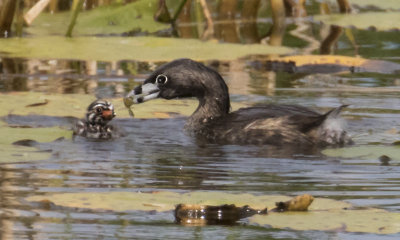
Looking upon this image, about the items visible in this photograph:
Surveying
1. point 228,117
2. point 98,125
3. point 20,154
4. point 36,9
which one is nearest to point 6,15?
point 36,9

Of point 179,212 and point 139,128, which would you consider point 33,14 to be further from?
point 179,212

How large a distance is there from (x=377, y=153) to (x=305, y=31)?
840cm

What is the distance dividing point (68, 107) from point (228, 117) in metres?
1.39

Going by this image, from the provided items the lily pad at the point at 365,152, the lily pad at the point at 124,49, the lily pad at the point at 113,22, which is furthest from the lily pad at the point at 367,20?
the lily pad at the point at 365,152

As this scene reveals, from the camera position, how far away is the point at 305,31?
1576 centimetres

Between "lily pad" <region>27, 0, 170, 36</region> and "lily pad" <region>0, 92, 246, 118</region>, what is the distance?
4.06 metres

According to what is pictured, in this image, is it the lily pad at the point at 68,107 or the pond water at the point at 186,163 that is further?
the lily pad at the point at 68,107

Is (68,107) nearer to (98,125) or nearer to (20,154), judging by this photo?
(98,125)

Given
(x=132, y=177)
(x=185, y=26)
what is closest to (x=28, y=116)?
(x=132, y=177)

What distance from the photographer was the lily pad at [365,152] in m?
7.45

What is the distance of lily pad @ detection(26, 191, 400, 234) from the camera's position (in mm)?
5121

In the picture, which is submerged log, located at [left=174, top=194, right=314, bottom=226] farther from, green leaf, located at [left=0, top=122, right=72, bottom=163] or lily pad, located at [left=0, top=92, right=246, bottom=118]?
lily pad, located at [left=0, top=92, right=246, bottom=118]

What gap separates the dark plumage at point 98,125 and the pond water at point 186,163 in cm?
15

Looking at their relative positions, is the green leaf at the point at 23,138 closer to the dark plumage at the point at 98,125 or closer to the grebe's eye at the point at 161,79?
the dark plumage at the point at 98,125
